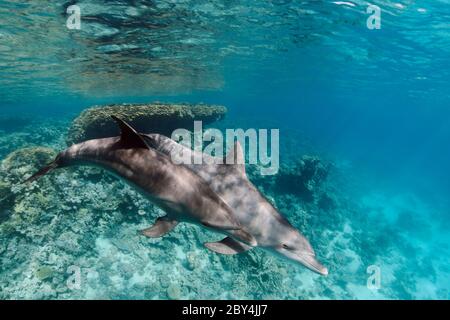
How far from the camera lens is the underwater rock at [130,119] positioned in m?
11.9

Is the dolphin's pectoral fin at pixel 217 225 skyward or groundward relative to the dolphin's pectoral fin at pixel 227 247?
skyward

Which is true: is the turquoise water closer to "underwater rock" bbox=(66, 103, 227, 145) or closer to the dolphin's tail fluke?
"underwater rock" bbox=(66, 103, 227, 145)

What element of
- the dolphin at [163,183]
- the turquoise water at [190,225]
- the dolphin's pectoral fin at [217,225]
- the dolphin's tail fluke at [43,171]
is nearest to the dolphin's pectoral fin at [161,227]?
the dolphin at [163,183]

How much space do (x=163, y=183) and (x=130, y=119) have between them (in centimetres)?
875

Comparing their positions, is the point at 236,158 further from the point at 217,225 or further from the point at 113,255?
the point at 113,255

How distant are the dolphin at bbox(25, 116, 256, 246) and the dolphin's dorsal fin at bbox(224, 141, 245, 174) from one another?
106cm

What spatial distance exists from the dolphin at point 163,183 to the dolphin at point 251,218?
719 mm

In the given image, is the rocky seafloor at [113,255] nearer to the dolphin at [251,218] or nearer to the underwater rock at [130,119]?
the underwater rock at [130,119]

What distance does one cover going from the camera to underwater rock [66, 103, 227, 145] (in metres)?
11.9

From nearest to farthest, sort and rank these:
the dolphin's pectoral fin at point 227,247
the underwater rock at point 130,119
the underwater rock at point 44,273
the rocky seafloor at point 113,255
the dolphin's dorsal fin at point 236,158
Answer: the dolphin's pectoral fin at point 227,247, the dolphin's dorsal fin at point 236,158, the underwater rock at point 44,273, the rocky seafloor at point 113,255, the underwater rock at point 130,119

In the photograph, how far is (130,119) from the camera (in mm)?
11711

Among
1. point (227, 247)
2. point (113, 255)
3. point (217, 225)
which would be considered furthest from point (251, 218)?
point (113, 255)
